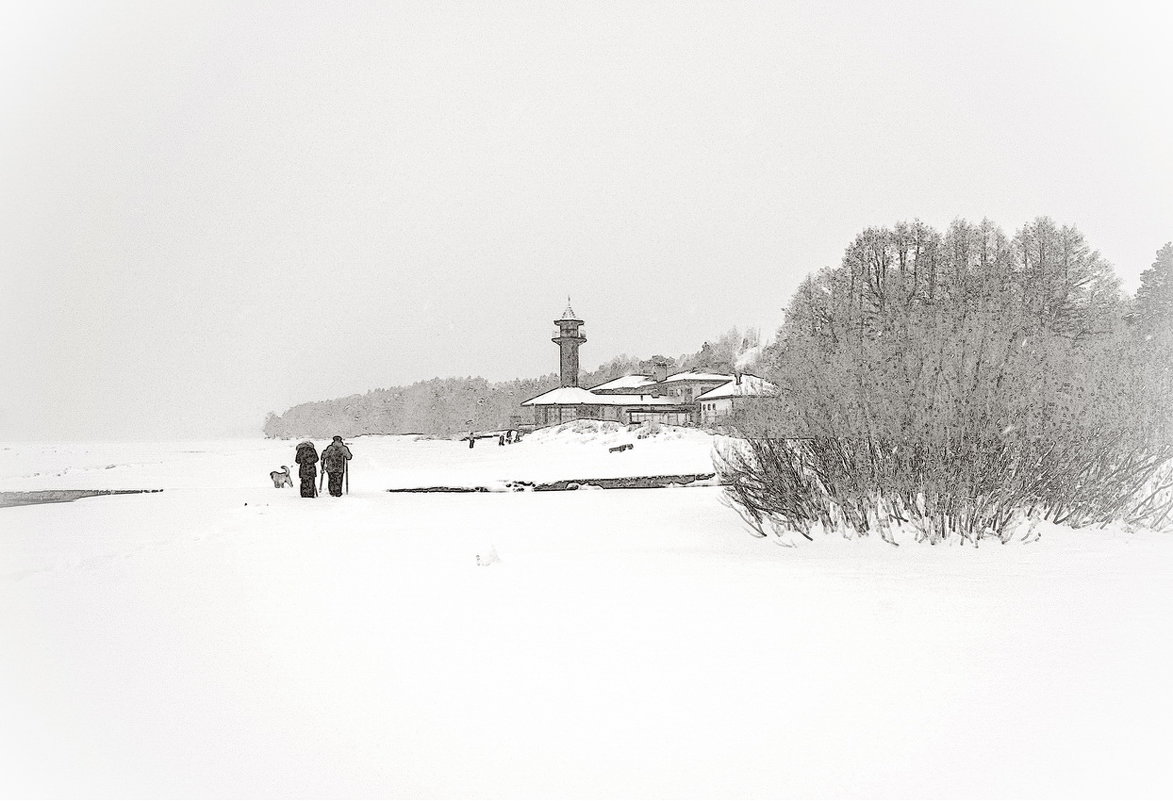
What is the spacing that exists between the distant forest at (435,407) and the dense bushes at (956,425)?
48132 millimetres

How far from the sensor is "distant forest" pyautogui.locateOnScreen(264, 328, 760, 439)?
66.9 metres

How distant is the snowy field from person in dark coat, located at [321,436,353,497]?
693 centimetres

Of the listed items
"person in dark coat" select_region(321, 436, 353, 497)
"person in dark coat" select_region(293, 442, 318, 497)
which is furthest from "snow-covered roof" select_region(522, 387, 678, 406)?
"person in dark coat" select_region(293, 442, 318, 497)

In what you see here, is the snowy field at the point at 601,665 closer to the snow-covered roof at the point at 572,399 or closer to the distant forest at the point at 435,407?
the snow-covered roof at the point at 572,399

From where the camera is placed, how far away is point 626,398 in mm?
50219

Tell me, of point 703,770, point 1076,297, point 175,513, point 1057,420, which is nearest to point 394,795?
point 703,770

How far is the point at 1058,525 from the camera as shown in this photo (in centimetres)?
1002

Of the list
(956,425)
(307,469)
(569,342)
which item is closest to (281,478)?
(307,469)

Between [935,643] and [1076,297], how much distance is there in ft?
73.7

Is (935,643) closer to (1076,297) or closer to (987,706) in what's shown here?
(987,706)

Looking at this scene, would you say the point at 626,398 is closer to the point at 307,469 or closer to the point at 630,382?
the point at 630,382

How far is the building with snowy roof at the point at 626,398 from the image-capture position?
45062 mm

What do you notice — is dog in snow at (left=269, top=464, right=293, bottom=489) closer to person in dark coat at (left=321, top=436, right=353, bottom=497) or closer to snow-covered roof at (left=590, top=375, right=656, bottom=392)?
person in dark coat at (left=321, top=436, right=353, bottom=497)

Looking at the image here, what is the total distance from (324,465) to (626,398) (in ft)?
114
